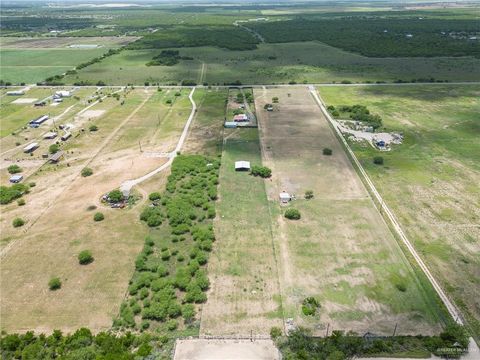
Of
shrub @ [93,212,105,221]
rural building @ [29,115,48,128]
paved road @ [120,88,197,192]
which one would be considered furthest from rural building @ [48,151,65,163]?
shrub @ [93,212,105,221]

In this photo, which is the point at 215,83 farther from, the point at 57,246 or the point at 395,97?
the point at 57,246

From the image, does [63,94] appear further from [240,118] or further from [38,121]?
[240,118]

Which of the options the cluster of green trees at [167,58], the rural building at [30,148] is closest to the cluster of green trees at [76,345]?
the rural building at [30,148]

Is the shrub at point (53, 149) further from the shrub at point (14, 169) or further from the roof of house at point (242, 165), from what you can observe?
the roof of house at point (242, 165)

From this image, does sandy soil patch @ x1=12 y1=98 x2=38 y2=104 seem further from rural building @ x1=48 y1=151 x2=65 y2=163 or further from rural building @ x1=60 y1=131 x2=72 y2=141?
rural building @ x1=48 y1=151 x2=65 y2=163

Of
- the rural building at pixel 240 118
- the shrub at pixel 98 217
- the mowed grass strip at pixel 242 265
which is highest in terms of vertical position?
the rural building at pixel 240 118

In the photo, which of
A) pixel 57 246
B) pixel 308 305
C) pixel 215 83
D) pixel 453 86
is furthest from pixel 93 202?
pixel 453 86

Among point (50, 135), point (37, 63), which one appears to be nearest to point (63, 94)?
point (50, 135)
